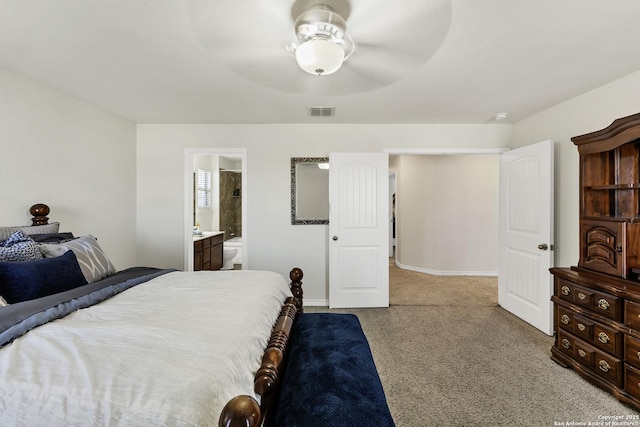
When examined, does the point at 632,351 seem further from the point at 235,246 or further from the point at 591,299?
the point at 235,246

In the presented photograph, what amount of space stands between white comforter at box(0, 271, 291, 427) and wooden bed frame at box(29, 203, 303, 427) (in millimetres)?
49

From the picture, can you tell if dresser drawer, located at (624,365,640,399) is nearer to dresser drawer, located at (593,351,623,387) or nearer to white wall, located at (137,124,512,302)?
dresser drawer, located at (593,351,623,387)

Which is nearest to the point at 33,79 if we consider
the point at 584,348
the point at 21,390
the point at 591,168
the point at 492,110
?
the point at 21,390

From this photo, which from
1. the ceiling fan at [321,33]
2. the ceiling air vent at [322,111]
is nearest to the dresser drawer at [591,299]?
the ceiling fan at [321,33]

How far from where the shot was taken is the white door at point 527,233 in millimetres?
2838

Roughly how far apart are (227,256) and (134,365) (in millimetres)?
4468

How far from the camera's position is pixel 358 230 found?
11.8ft

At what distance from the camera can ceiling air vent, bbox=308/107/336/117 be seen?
10.2 ft

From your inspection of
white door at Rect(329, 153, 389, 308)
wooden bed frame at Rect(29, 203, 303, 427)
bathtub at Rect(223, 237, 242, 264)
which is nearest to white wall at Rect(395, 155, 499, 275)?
white door at Rect(329, 153, 389, 308)

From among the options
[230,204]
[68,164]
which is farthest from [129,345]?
[230,204]

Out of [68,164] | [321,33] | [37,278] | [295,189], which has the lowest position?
[37,278]

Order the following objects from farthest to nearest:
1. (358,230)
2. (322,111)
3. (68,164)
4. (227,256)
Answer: (227,256), (358,230), (322,111), (68,164)

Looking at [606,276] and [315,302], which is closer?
[606,276]

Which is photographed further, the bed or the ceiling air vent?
the ceiling air vent
